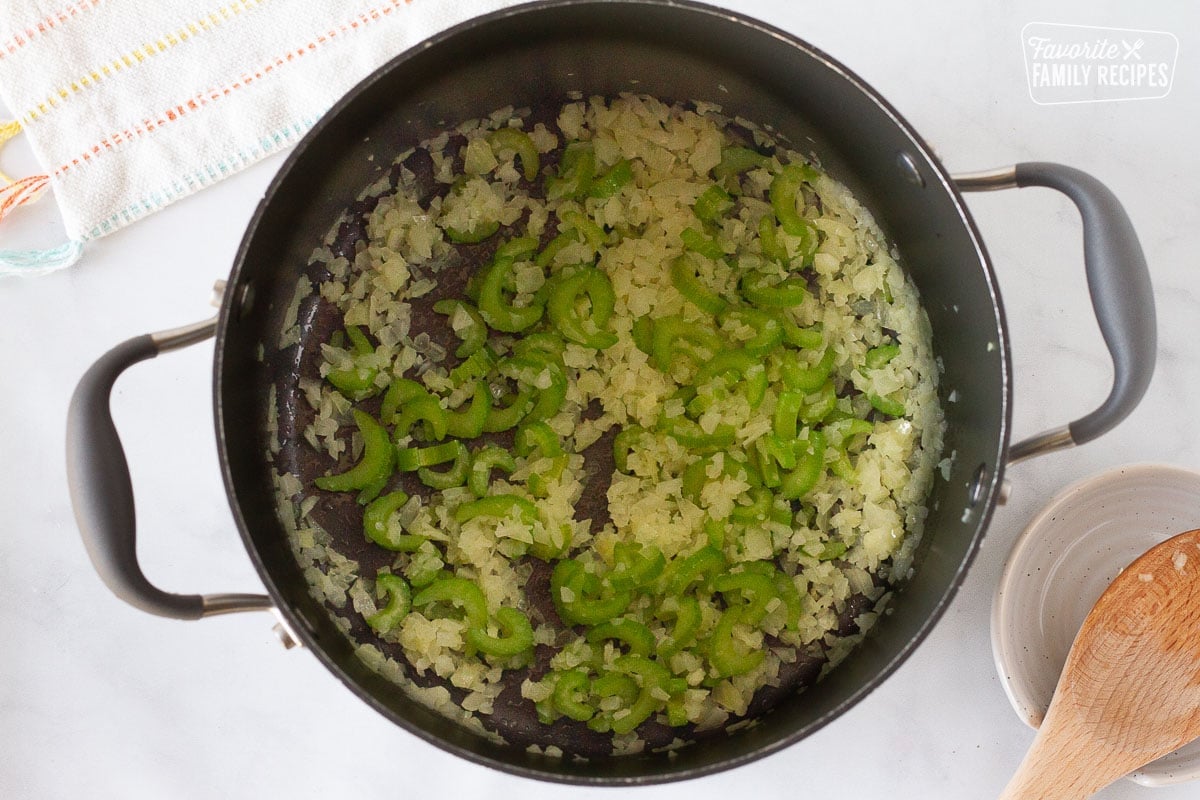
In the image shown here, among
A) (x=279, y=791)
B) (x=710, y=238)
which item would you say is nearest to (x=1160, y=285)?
(x=710, y=238)

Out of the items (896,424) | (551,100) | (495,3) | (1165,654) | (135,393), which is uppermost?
(495,3)

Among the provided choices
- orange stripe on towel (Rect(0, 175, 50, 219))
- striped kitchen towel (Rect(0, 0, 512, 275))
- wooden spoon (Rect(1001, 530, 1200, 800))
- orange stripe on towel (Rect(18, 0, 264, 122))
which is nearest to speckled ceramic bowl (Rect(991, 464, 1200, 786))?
wooden spoon (Rect(1001, 530, 1200, 800))

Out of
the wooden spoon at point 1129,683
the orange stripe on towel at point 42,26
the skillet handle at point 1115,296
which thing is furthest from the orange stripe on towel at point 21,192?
the wooden spoon at point 1129,683

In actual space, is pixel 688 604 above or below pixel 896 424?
below

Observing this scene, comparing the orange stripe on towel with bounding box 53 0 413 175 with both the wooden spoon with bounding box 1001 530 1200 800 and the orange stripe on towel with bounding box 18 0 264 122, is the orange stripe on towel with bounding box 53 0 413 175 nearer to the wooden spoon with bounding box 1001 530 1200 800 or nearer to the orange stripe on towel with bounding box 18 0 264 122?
the orange stripe on towel with bounding box 18 0 264 122

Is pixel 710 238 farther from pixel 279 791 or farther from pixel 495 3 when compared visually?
pixel 279 791

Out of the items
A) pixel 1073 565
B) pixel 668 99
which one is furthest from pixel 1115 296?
pixel 668 99

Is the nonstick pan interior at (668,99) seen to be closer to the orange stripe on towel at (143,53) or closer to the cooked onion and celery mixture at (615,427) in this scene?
the cooked onion and celery mixture at (615,427)
